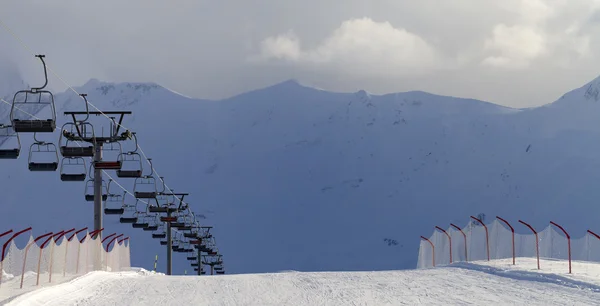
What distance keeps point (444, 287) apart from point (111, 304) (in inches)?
325

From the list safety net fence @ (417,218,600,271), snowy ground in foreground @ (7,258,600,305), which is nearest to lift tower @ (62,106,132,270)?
snowy ground in foreground @ (7,258,600,305)

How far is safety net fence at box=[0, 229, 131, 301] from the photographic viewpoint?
2180cm

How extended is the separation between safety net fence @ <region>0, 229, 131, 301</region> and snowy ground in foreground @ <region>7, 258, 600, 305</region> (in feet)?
1.95

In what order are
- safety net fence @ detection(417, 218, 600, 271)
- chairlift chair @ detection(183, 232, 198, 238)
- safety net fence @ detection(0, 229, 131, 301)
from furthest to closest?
1. chairlift chair @ detection(183, 232, 198, 238)
2. safety net fence @ detection(417, 218, 600, 271)
3. safety net fence @ detection(0, 229, 131, 301)

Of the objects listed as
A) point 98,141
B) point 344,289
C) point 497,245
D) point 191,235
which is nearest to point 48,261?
point 344,289

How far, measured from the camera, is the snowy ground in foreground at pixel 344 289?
2097 cm

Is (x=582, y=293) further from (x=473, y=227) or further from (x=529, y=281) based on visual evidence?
(x=473, y=227)

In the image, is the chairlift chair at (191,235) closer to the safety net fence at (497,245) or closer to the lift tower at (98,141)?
the safety net fence at (497,245)

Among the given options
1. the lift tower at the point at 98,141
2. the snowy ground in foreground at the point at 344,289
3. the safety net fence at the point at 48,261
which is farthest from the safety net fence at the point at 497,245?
the safety net fence at the point at 48,261

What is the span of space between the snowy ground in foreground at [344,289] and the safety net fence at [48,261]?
1.95ft

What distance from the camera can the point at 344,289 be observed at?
23.3 m

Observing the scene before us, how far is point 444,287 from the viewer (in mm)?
23797

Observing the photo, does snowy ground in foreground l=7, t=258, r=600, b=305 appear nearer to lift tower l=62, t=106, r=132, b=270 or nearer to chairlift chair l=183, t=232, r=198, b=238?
lift tower l=62, t=106, r=132, b=270

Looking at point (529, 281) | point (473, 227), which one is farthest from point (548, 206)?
point (529, 281)
